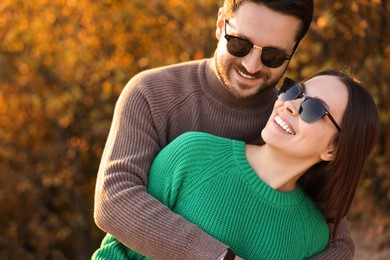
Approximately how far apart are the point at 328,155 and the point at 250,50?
60 centimetres

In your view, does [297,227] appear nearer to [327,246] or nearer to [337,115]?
[327,246]

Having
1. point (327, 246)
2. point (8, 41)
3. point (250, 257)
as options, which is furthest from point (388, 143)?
point (8, 41)

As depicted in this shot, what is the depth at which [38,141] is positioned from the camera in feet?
20.2

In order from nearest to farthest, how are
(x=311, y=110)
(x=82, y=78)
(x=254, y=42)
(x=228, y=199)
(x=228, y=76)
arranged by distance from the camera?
(x=311, y=110) → (x=228, y=199) → (x=254, y=42) → (x=228, y=76) → (x=82, y=78)

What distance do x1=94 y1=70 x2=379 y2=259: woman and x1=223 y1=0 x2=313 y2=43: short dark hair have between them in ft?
Answer: 1.11

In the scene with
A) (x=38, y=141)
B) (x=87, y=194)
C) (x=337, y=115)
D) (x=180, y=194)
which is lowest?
(x=87, y=194)

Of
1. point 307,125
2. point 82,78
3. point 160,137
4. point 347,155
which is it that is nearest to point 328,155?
point 347,155

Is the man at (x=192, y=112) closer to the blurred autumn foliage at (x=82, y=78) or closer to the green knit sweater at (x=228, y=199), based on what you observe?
the green knit sweater at (x=228, y=199)

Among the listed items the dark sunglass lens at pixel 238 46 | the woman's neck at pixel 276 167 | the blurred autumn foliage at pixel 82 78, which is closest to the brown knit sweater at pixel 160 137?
the dark sunglass lens at pixel 238 46

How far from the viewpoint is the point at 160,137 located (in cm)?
330

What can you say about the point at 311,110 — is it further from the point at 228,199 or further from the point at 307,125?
the point at 228,199

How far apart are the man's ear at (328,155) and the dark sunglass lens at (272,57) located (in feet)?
1.63

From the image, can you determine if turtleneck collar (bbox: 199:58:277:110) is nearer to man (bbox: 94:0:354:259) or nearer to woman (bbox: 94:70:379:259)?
man (bbox: 94:0:354:259)

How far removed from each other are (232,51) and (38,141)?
3303mm
